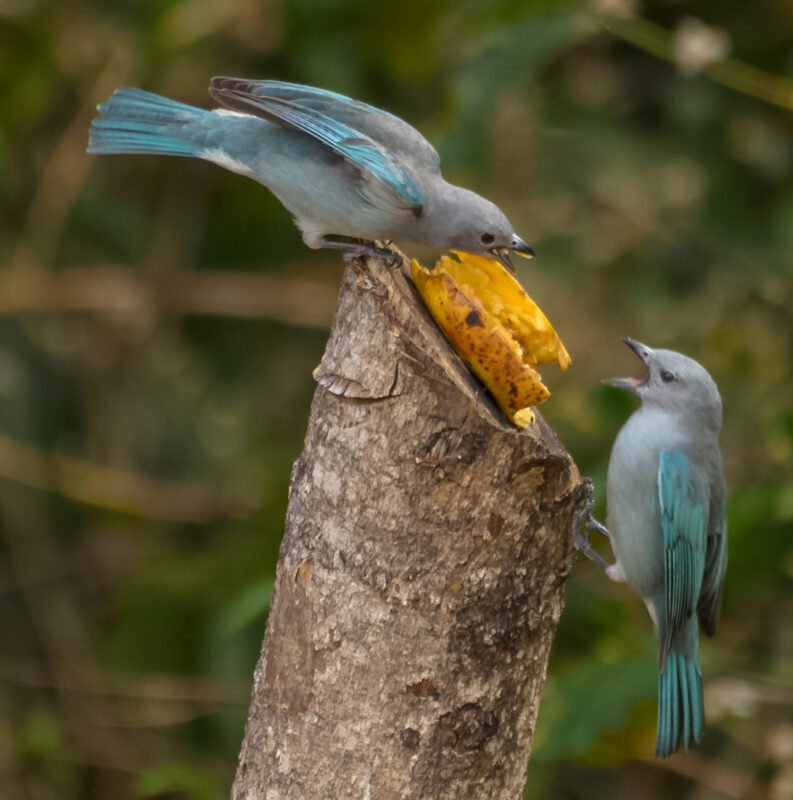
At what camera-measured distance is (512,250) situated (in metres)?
3.25

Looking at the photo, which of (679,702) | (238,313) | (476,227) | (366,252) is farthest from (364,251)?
(238,313)

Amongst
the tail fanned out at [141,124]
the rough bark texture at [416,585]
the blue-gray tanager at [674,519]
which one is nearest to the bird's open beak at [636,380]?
the blue-gray tanager at [674,519]

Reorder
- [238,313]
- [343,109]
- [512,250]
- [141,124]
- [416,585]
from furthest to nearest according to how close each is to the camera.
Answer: [238,313], [141,124], [512,250], [343,109], [416,585]

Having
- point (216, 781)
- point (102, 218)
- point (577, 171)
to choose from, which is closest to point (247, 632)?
point (216, 781)

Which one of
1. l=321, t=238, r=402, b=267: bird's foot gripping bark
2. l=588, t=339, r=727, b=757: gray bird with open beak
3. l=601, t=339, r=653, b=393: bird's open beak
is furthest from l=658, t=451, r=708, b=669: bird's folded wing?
l=321, t=238, r=402, b=267: bird's foot gripping bark

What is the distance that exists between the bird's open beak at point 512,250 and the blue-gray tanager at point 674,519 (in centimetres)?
47

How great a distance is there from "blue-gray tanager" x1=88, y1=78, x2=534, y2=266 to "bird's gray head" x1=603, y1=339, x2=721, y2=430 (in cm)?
54

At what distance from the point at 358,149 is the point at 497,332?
595mm

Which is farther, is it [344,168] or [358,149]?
[344,168]

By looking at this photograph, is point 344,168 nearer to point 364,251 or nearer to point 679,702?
point 364,251

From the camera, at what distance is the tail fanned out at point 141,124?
136 inches

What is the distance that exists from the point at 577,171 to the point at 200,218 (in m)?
1.63

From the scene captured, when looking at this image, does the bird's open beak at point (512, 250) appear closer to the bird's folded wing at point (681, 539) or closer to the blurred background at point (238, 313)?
the bird's folded wing at point (681, 539)

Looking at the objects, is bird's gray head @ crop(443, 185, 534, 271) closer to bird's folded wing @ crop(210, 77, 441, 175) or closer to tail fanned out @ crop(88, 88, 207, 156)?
bird's folded wing @ crop(210, 77, 441, 175)
